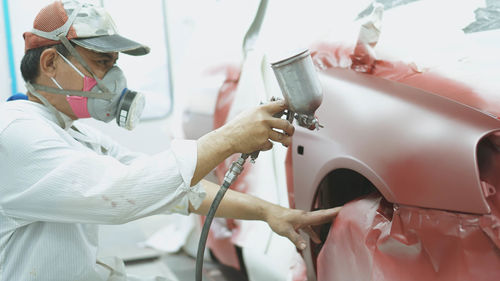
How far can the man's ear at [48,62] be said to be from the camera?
1.76 metres

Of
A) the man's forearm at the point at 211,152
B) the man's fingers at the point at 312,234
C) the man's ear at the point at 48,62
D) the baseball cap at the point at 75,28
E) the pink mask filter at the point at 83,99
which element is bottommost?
the man's fingers at the point at 312,234

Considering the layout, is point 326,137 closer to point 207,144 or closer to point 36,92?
point 207,144

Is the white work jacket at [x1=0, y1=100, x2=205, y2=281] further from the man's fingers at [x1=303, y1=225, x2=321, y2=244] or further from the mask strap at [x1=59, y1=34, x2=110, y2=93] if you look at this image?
the man's fingers at [x1=303, y1=225, x2=321, y2=244]

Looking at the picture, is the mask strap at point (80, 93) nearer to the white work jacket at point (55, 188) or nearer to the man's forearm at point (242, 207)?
the white work jacket at point (55, 188)

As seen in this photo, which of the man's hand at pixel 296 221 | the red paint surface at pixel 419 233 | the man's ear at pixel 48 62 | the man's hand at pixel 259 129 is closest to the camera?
the red paint surface at pixel 419 233

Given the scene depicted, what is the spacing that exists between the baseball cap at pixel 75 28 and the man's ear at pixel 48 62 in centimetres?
4

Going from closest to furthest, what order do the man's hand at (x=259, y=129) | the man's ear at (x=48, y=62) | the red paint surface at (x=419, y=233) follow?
the red paint surface at (x=419, y=233)
the man's hand at (x=259, y=129)
the man's ear at (x=48, y=62)

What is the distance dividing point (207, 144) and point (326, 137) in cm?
38

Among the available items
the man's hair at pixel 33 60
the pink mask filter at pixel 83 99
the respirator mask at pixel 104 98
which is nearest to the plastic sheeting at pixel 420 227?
the respirator mask at pixel 104 98

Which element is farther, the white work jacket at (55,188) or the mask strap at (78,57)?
the mask strap at (78,57)

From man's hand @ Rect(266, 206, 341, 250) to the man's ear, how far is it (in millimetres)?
877

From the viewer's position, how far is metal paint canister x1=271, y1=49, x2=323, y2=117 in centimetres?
129

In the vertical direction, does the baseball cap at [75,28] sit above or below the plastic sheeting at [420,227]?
above

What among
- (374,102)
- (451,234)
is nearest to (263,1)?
(374,102)
